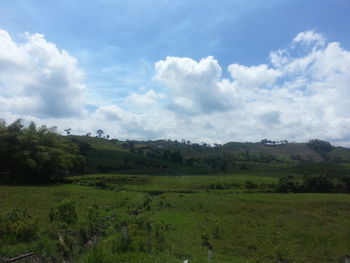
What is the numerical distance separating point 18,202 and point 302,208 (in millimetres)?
36305

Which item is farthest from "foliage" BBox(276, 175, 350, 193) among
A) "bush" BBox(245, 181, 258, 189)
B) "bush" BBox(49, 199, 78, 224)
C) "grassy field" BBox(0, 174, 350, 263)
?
"bush" BBox(49, 199, 78, 224)

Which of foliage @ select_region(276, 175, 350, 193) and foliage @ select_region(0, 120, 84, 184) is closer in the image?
foliage @ select_region(0, 120, 84, 184)

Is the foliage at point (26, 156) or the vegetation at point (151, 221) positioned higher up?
the foliage at point (26, 156)

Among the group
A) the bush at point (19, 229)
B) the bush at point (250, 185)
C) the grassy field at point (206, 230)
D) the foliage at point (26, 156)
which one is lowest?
the grassy field at point (206, 230)

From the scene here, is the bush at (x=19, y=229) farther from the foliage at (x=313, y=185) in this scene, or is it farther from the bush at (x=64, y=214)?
the foliage at (x=313, y=185)

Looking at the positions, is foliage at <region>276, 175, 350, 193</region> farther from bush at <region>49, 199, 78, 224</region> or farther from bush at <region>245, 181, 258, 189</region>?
bush at <region>49, 199, 78, 224</region>

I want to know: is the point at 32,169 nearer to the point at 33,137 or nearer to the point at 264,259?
the point at 33,137

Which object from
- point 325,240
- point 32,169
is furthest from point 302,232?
point 32,169

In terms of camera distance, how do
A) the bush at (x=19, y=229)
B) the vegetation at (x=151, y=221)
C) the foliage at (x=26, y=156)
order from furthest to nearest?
the foliage at (x=26, y=156)
the bush at (x=19, y=229)
the vegetation at (x=151, y=221)

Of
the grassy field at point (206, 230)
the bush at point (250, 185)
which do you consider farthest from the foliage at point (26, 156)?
the bush at point (250, 185)

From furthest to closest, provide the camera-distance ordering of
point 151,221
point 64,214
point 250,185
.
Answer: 1. point 250,185
2. point 151,221
3. point 64,214

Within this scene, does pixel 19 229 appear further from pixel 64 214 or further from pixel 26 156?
pixel 26 156

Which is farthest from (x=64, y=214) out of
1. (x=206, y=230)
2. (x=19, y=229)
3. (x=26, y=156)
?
(x=26, y=156)

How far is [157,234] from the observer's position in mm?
20234
